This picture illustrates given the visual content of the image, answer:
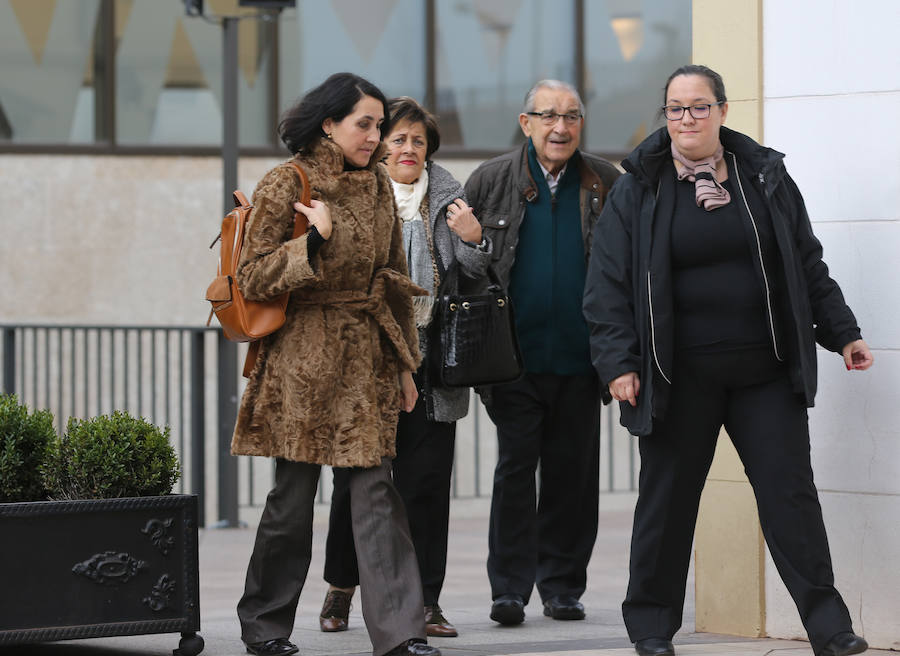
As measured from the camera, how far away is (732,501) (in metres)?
5.91

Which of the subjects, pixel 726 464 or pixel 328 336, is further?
pixel 726 464

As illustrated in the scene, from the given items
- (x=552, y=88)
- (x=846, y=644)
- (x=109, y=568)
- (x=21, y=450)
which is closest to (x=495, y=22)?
(x=552, y=88)

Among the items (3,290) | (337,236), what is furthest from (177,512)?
(3,290)

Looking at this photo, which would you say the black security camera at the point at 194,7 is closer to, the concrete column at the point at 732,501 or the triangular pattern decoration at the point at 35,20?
the triangular pattern decoration at the point at 35,20

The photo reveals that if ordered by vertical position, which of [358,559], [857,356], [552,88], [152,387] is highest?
[552,88]

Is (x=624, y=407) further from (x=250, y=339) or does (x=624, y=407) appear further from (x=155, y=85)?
(x=155, y=85)

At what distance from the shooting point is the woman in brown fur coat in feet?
17.2

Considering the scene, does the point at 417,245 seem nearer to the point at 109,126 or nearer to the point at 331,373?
the point at 331,373

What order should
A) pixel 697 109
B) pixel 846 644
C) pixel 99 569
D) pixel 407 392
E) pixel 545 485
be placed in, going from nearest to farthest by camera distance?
pixel 846 644, pixel 99 569, pixel 697 109, pixel 407 392, pixel 545 485

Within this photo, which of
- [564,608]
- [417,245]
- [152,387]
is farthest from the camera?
[152,387]

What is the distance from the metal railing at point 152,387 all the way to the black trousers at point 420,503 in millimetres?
3925

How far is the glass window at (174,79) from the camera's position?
494 inches

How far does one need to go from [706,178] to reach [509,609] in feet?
6.38

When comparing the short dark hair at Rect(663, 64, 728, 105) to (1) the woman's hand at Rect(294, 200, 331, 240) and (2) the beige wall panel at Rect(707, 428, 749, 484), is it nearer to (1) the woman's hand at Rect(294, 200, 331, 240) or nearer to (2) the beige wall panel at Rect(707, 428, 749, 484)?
(1) the woman's hand at Rect(294, 200, 331, 240)
